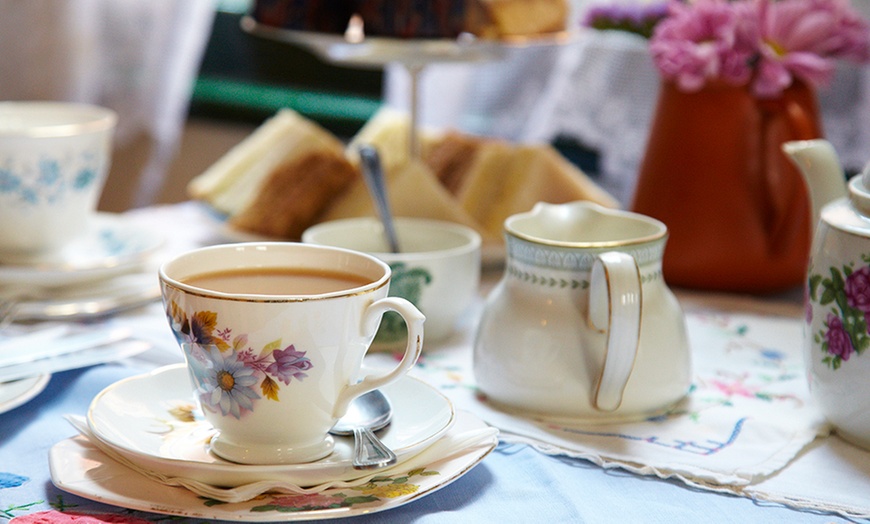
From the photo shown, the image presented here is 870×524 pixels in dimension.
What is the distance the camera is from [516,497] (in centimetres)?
55

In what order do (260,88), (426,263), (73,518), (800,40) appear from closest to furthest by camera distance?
(73,518), (426,263), (800,40), (260,88)

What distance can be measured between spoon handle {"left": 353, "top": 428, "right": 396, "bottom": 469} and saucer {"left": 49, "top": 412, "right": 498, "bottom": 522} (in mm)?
13

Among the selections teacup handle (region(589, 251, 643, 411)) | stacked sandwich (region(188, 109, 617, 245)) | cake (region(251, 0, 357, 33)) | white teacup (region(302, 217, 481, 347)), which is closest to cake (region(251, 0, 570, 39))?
cake (region(251, 0, 357, 33))

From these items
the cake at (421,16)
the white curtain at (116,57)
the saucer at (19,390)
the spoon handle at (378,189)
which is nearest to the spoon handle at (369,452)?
the saucer at (19,390)

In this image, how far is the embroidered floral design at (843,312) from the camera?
57cm

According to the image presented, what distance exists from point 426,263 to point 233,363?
0.93ft

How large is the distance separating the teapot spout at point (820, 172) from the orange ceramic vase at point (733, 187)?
0.22 m

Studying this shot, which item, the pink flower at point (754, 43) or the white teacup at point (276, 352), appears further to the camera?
the pink flower at point (754, 43)

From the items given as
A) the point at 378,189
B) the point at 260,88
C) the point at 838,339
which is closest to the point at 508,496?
the point at 838,339

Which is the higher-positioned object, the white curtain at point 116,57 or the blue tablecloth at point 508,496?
the white curtain at point 116,57

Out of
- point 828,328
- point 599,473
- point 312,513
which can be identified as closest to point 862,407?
point 828,328

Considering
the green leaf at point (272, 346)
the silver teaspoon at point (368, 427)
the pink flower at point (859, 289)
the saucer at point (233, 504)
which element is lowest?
the saucer at point (233, 504)

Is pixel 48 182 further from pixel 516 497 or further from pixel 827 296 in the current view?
pixel 827 296

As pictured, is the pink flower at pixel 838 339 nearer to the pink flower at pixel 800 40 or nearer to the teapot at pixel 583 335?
the teapot at pixel 583 335
